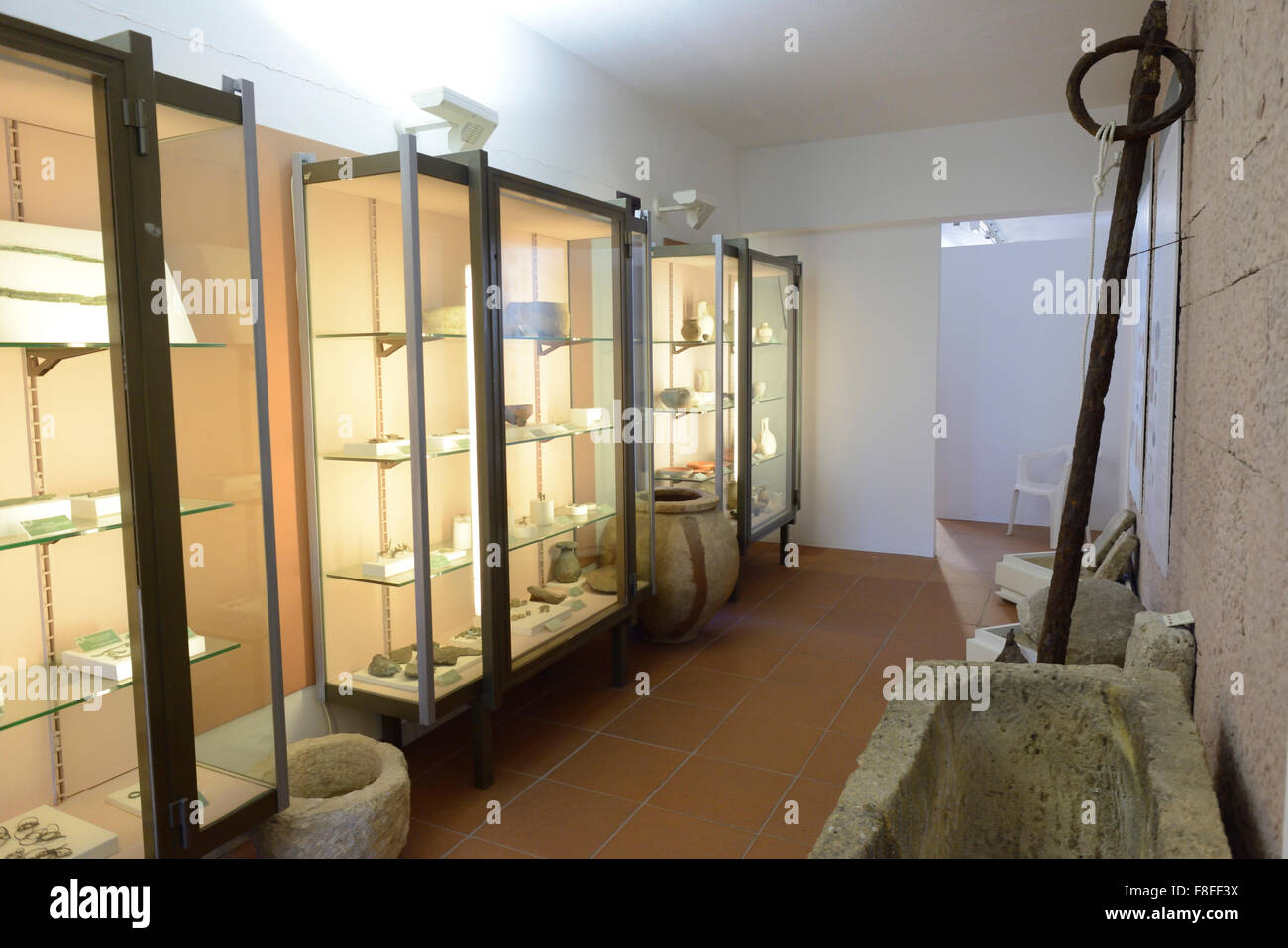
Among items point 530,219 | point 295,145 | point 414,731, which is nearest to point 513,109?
point 530,219

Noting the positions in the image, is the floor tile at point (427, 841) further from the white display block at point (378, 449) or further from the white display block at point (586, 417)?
the white display block at point (586, 417)

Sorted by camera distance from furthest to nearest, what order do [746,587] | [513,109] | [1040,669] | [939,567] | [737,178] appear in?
[737,178] < [939,567] < [746,587] < [513,109] < [1040,669]

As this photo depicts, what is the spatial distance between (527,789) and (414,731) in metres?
0.70

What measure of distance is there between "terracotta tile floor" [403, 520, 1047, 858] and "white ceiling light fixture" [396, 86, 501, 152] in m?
2.39

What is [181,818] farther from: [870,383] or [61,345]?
[870,383]

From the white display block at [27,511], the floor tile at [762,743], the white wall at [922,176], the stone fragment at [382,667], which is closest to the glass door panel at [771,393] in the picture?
the white wall at [922,176]

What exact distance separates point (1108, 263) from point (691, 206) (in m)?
3.56

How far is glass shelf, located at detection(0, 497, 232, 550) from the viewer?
1.82m

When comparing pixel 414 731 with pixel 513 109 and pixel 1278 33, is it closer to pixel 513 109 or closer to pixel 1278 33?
pixel 513 109

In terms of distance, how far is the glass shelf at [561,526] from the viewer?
11.3 feet

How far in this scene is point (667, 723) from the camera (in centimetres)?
367

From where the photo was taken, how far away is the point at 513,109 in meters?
3.99

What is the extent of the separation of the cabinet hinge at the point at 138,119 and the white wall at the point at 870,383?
5.64 meters

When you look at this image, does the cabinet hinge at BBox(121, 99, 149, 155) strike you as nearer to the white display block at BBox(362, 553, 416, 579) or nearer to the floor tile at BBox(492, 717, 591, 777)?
the white display block at BBox(362, 553, 416, 579)
